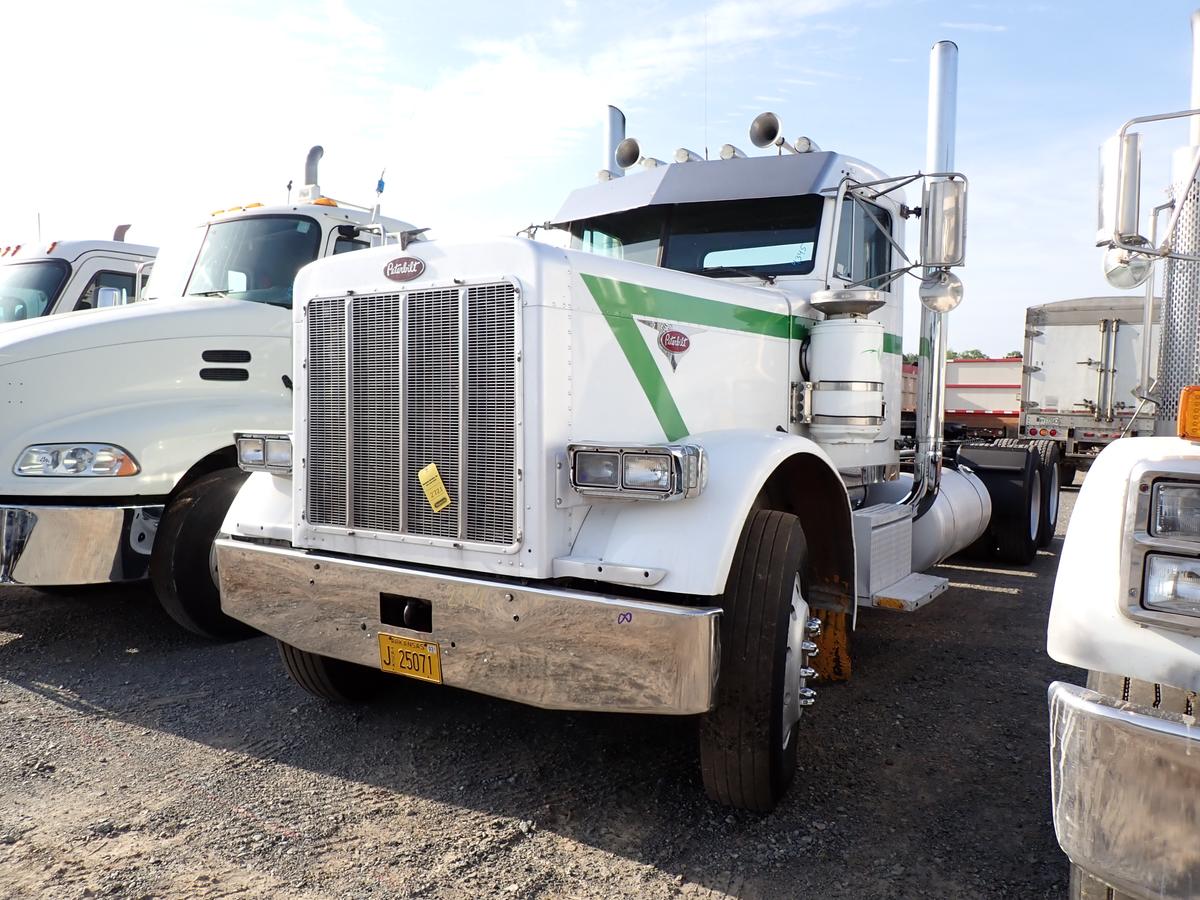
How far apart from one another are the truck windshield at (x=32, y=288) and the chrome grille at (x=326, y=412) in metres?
4.85

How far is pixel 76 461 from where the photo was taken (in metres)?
4.74

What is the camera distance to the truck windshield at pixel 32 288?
7230 mm

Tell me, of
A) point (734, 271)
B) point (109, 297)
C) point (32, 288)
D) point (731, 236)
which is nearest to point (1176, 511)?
point (734, 271)

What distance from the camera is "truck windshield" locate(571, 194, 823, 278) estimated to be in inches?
184

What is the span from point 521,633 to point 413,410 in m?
0.90

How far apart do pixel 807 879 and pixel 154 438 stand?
3.95 m

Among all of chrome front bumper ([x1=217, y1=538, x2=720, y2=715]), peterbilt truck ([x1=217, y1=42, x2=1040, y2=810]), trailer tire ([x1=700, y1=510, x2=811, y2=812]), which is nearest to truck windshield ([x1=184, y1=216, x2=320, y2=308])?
peterbilt truck ([x1=217, y1=42, x2=1040, y2=810])

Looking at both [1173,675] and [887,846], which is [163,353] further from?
[1173,675]

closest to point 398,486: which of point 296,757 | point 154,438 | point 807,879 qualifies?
point 296,757

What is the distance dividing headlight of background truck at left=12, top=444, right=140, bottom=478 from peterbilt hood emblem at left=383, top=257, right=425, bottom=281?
2363mm

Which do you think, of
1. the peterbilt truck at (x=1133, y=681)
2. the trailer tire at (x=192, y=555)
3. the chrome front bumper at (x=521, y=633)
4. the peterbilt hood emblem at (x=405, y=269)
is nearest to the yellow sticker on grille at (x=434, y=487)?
the chrome front bumper at (x=521, y=633)

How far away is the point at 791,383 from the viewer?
14.4ft

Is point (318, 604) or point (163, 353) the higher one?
point (163, 353)

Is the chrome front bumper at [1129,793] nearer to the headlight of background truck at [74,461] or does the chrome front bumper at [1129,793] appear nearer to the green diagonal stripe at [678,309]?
the green diagonal stripe at [678,309]
